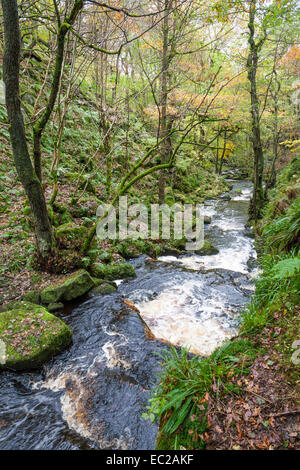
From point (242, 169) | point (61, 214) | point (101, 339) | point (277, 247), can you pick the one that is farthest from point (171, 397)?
point (242, 169)

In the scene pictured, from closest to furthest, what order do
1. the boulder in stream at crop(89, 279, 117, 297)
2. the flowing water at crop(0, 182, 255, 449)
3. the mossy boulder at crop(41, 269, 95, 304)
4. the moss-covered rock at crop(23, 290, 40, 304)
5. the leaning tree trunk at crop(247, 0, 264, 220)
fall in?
the flowing water at crop(0, 182, 255, 449), the moss-covered rock at crop(23, 290, 40, 304), the mossy boulder at crop(41, 269, 95, 304), the boulder in stream at crop(89, 279, 117, 297), the leaning tree trunk at crop(247, 0, 264, 220)

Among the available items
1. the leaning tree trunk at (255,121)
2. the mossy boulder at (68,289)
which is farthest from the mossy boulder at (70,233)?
the leaning tree trunk at (255,121)

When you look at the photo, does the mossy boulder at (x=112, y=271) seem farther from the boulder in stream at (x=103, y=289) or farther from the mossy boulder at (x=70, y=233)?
the mossy boulder at (x=70, y=233)

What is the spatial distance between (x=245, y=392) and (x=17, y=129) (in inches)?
225

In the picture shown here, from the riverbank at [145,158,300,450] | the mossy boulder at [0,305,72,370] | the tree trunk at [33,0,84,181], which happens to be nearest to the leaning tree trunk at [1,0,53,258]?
the tree trunk at [33,0,84,181]

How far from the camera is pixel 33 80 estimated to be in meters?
10.8

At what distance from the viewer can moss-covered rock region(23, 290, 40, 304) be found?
16.9ft

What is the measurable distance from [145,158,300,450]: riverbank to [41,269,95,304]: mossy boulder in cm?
344

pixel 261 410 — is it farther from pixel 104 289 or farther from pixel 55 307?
pixel 104 289

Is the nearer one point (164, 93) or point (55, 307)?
point (55, 307)

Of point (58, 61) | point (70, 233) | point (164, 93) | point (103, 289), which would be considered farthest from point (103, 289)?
point (164, 93)

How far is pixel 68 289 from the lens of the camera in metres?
5.41

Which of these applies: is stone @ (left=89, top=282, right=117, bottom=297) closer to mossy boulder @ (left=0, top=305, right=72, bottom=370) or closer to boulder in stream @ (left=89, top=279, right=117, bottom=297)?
boulder in stream @ (left=89, top=279, right=117, bottom=297)
